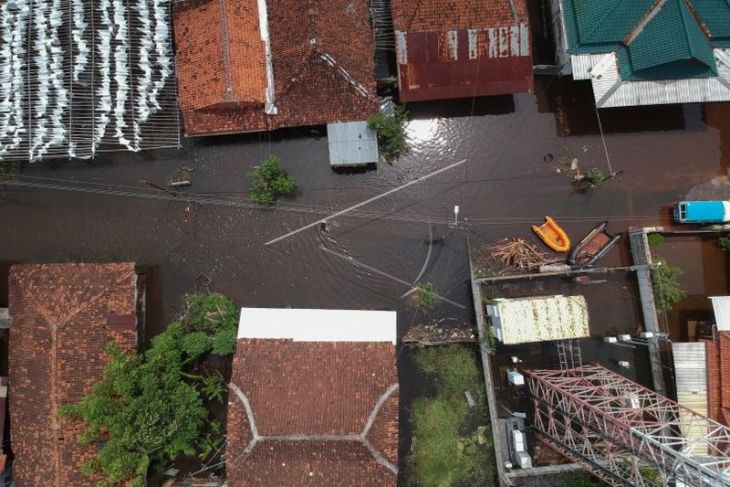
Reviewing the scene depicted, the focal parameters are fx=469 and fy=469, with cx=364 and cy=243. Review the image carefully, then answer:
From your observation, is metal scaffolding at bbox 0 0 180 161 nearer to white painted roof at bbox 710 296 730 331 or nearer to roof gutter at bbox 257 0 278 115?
roof gutter at bbox 257 0 278 115

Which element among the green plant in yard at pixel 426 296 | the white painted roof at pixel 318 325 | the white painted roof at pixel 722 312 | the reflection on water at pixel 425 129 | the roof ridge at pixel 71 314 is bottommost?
the white painted roof at pixel 722 312

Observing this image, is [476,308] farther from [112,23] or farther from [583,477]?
[112,23]

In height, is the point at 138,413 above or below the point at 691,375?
above

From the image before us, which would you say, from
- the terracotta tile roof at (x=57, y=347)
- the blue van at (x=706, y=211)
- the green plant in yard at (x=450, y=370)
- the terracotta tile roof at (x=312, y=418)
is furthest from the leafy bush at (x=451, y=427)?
the terracotta tile roof at (x=57, y=347)

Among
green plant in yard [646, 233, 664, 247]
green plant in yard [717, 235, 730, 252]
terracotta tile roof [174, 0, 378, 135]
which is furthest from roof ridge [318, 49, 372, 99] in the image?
green plant in yard [717, 235, 730, 252]

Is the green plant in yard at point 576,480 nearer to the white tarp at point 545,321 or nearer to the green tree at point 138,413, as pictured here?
the white tarp at point 545,321

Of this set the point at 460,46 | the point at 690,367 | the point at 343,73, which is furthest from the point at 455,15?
the point at 690,367

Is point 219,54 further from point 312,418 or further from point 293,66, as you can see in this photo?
point 312,418
